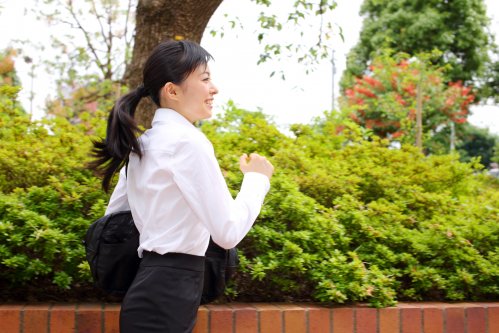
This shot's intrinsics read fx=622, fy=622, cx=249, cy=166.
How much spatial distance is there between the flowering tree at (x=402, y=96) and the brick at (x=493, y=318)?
9674 mm

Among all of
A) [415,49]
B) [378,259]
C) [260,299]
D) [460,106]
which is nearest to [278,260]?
[260,299]

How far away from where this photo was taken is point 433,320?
10.7 ft

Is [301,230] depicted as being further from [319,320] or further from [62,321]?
[62,321]

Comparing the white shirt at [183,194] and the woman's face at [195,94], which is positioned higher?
the woman's face at [195,94]

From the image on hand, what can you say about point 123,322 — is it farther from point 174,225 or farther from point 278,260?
point 278,260

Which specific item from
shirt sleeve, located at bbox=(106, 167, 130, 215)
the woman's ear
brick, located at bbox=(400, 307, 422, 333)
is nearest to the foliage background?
brick, located at bbox=(400, 307, 422, 333)

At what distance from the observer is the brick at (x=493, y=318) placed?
3393 mm

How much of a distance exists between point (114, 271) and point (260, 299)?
1235mm

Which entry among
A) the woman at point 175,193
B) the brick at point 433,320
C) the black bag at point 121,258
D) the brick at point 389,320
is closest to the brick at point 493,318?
the brick at point 433,320

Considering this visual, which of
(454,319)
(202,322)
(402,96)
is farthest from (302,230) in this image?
(402,96)

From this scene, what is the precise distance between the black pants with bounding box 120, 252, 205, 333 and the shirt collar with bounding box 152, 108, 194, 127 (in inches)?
17.3

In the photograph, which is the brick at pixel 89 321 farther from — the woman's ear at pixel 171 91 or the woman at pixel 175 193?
the woman's ear at pixel 171 91

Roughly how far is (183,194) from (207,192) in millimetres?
83

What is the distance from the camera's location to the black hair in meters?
2.08
